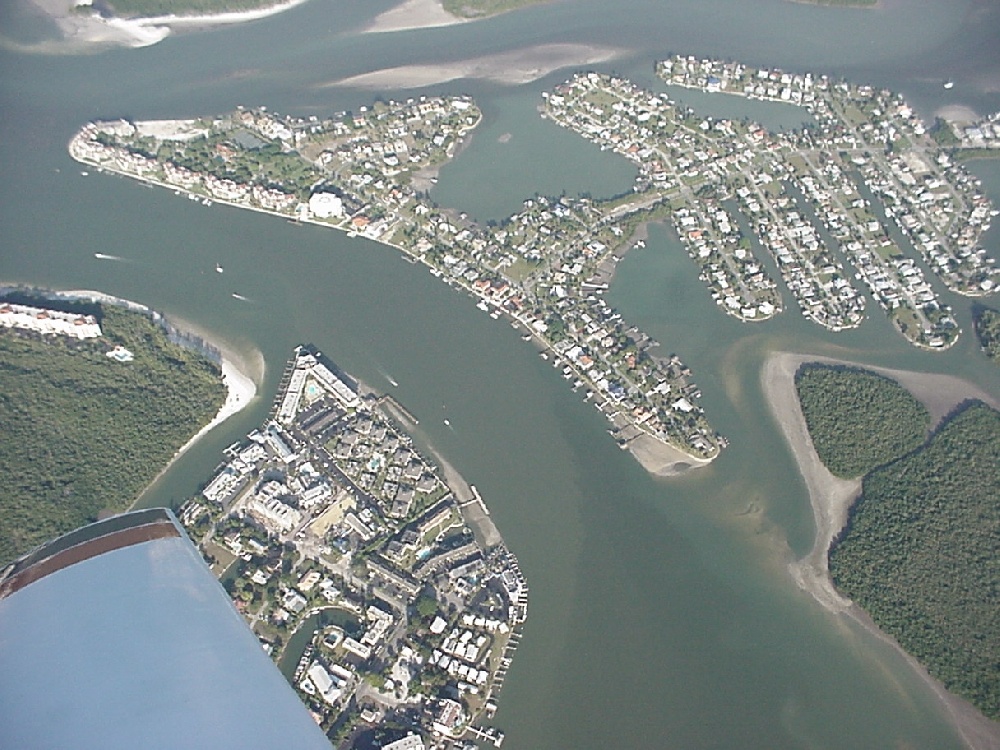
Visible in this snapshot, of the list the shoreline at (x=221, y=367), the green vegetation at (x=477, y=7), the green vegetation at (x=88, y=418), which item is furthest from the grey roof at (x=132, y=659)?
the green vegetation at (x=477, y=7)

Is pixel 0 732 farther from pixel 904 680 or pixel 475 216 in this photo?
pixel 475 216

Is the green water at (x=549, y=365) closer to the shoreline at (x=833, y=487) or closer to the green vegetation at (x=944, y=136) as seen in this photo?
the shoreline at (x=833, y=487)

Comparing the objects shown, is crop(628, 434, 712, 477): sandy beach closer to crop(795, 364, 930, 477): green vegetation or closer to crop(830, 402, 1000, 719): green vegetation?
crop(795, 364, 930, 477): green vegetation

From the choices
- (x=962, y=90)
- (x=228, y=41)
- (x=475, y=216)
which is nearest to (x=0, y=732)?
(x=475, y=216)

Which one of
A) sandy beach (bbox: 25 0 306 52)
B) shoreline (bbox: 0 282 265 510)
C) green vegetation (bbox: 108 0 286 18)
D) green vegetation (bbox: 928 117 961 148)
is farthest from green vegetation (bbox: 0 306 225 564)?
green vegetation (bbox: 928 117 961 148)

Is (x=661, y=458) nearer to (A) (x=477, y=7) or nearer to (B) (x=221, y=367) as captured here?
(B) (x=221, y=367)

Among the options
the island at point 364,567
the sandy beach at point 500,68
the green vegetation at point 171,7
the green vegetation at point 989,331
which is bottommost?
the island at point 364,567
